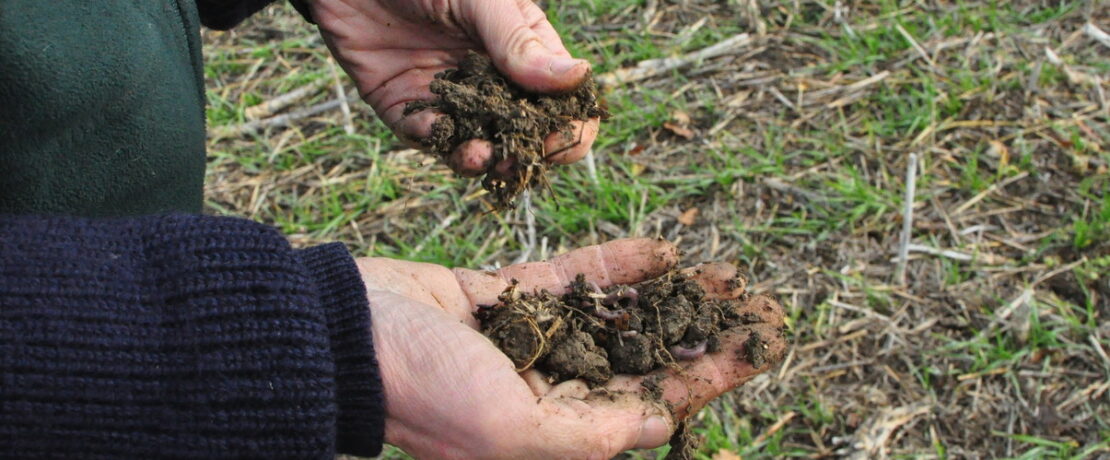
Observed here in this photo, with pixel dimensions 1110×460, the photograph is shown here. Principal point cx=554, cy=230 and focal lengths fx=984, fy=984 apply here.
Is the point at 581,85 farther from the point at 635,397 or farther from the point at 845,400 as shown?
the point at 845,400

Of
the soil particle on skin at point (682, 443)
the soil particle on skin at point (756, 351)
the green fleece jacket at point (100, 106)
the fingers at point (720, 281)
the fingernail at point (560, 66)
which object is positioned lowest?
the soil particle on skin at point (682, 443)

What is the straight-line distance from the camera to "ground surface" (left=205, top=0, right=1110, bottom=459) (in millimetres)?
3246

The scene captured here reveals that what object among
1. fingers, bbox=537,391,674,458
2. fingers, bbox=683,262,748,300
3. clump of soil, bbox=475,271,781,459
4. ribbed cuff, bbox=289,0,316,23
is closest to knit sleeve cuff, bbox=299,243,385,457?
fingers, bbox=537,391,674,458

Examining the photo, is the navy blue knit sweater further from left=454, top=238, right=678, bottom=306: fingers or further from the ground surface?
the ground surface

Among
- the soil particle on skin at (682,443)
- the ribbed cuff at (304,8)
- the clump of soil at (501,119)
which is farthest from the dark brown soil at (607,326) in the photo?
the ribbed cuff at (304,8)

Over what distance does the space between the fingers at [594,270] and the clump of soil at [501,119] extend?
23cm

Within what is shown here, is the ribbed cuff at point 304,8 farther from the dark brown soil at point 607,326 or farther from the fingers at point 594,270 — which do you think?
the dark brown soil at point 607,326

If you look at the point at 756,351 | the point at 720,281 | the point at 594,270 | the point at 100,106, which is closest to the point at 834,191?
the point at 720,281

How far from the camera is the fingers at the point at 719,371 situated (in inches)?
89.4

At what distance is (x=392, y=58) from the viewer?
2820mm

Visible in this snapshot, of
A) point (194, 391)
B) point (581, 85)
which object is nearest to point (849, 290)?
point (581, 85)

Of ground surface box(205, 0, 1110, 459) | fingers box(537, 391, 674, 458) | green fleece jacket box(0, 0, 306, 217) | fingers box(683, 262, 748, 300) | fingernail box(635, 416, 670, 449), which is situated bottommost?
ground surface box(205, 0, 1110, 459)

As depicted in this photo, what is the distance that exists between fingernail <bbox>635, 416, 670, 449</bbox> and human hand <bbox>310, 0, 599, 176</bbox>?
0.77 meters

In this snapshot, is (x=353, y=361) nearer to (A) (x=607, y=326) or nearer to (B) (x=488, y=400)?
(B) (x=488, y=400)
